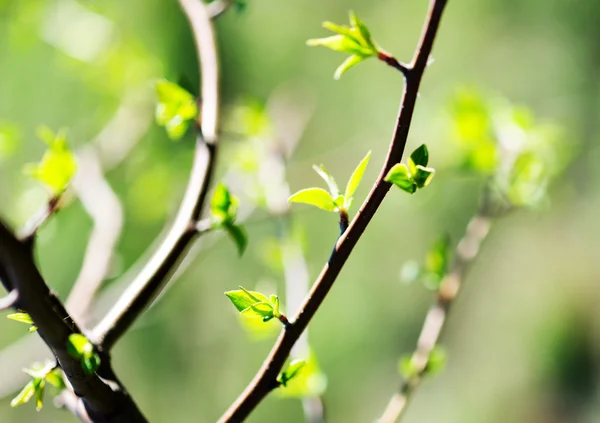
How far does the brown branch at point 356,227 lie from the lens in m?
0.16

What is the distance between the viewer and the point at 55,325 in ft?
0.53

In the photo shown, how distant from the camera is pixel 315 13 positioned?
0.80 m

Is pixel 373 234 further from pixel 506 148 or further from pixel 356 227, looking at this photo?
pixel 356 227

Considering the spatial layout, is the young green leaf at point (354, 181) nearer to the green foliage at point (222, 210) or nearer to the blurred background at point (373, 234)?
the green foliage at point (222, 210)

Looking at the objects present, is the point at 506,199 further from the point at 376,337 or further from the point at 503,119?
the point at 376,337

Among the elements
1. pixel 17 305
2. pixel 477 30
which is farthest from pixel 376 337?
pixel 17 305

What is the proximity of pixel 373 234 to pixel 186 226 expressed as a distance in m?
0.54

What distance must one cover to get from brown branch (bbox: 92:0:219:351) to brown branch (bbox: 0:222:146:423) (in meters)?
0.02

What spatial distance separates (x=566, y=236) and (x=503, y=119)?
0.37 metres

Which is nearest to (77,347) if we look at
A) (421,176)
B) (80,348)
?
(80,348)

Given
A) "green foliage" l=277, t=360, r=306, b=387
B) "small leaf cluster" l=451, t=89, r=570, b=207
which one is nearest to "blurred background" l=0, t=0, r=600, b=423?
"small leaf cluster" l=451, t=89, r=570, b=207

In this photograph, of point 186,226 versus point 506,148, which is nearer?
point 186,226

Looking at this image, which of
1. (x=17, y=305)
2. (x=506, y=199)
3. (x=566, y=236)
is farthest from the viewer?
(x=566, y=236)

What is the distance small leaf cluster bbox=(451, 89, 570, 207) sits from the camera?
0.37 meters
